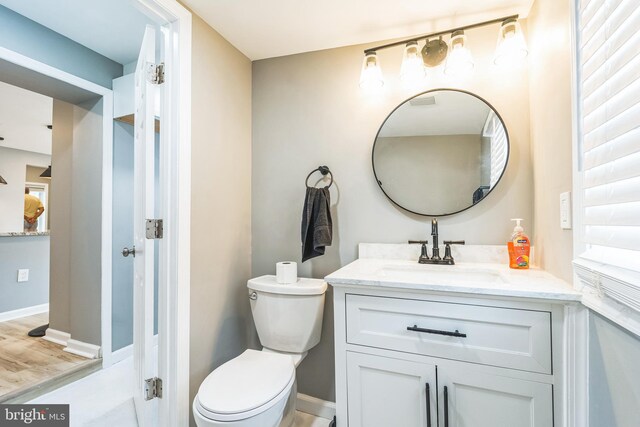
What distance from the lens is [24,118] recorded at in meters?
3.19

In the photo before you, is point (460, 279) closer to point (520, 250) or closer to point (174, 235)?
point (520, 250)

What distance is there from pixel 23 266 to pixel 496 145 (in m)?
4.75

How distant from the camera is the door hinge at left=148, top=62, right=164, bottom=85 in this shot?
137 centimetres

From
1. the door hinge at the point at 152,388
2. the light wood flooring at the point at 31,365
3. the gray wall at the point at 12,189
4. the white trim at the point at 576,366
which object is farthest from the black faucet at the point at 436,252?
the gray wall at the point at 12,189

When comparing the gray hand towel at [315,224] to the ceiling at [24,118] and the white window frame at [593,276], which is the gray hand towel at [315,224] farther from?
the ceiling at [24,118]

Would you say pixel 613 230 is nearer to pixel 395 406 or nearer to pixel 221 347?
pixel 395 406

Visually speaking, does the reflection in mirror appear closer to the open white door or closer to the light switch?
the open white door

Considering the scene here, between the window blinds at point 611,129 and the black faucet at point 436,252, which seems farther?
the black faucet at point 436,252

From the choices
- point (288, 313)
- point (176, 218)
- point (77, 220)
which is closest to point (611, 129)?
point (288, 313)

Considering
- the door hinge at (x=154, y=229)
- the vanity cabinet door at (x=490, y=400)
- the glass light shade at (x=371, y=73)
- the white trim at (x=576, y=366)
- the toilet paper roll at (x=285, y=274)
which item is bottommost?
the vanity cabinet door at (x=490, y=400)

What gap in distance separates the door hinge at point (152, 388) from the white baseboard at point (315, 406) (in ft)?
2.62

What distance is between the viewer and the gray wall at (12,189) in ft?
13.4

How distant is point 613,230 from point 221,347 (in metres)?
1.72

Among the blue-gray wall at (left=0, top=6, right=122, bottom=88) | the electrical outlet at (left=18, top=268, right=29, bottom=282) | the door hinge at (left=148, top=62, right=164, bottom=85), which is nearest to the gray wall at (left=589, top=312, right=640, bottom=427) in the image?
the door hinge at (left=148, top=62, right=164, bottom=85)
